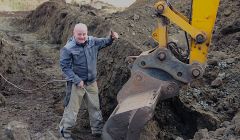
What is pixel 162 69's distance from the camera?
6.50m

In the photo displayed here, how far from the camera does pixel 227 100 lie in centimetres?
732

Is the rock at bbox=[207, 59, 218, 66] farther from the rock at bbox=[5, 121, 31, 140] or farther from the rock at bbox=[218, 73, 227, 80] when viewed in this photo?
the rock at bbox=[5, 121, 31, 140]

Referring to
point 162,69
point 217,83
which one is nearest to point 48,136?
point 162,69

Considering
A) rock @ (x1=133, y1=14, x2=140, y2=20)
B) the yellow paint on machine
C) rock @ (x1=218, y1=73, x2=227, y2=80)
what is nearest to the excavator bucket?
the yellow paint on machine

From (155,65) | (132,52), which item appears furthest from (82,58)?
(132,52)

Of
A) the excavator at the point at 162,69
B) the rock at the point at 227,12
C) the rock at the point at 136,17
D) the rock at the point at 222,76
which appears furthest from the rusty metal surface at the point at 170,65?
the rock at the point at 136,17

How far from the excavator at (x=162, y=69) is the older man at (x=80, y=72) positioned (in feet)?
2.45

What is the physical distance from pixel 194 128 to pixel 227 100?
2.32ft

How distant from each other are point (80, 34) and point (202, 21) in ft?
5.70

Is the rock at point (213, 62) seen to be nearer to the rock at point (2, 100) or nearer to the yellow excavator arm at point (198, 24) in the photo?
the yellow excavator arm at point (198, 24)

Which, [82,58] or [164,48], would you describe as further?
[82,58]

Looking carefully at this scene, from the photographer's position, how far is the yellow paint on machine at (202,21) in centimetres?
627

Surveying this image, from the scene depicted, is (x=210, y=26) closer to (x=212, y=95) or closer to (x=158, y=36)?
(x=158, y=36)

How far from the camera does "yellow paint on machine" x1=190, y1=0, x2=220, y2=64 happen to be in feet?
20.6
